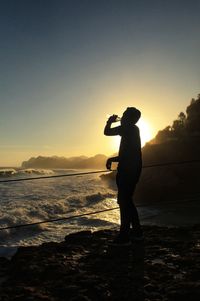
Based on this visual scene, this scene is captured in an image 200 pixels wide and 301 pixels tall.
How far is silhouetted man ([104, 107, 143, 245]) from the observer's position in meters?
6.73

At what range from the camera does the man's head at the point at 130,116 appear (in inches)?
270

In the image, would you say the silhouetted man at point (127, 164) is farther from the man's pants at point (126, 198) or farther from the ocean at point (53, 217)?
the ocean at point (53, 217)

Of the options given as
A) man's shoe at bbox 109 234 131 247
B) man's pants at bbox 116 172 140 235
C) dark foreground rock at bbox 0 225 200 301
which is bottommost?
dark foreground rock at bbox 0 225 200 301

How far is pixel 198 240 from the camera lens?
7.12 m

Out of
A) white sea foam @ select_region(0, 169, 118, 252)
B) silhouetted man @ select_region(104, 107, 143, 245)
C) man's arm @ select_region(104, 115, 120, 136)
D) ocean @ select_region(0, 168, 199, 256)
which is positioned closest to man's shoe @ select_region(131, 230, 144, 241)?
silhouetted man @ select_region(104, 107, 143, 245)

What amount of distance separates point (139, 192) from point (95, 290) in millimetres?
49454

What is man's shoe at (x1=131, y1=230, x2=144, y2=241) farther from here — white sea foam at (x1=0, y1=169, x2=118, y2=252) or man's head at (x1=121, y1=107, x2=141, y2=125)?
white sea foam at (x1=0, y1=169, x2=118, y2=252)

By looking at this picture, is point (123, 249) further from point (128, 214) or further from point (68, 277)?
point (68, 277)

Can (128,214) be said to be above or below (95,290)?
above

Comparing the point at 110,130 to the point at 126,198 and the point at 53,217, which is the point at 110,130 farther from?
the point at 53,217

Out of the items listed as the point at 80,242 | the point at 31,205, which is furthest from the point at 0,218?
the point at 80,242

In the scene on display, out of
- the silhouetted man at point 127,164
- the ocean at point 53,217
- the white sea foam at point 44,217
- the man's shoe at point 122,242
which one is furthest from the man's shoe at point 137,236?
the white sea foam at point 44,217

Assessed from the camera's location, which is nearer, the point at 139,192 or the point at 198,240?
the point at 198,240

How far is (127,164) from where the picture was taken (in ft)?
22.3
